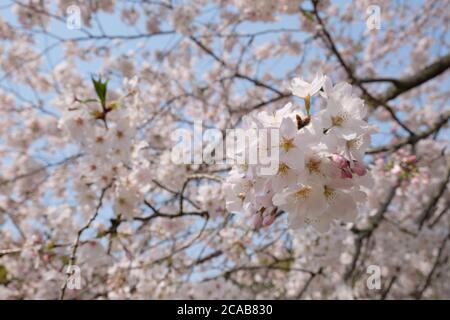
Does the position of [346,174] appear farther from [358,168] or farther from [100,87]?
[100,87]

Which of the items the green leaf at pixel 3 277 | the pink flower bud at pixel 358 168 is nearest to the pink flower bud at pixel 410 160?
the pink flower bud at pixel 358 168

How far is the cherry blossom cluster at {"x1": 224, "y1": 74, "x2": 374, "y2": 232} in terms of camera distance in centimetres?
104

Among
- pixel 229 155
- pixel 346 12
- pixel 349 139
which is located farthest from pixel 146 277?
pixel 346 12

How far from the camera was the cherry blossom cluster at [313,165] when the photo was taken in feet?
3.42

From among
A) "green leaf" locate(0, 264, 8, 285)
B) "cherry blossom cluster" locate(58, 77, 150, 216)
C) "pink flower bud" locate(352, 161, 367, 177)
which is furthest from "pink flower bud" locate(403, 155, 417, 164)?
"green leaf" locate(0, 264, 8, 285)

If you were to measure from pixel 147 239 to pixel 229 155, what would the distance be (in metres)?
3.87

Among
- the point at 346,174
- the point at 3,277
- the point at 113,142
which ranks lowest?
the point at 3,277

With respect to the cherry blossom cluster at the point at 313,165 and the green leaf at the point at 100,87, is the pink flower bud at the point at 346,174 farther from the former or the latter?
the green leaf at the point at 100,87

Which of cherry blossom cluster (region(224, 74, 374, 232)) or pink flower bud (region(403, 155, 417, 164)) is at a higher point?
pink flower bud (region(403, 155, 417, 164))

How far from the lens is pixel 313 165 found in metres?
1.07

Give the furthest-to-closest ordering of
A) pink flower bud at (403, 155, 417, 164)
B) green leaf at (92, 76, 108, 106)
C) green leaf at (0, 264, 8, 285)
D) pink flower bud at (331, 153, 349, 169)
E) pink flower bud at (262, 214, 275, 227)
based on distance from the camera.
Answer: green leaf at (0, 264, 8, 285) → pink flower bud at (403, 155, 417, 164) → green leaf at (92, 76, 108, 106) → pink flower bud at (262, 214, 275, 227) → pink flower bud at (331, 153, 349, 169)

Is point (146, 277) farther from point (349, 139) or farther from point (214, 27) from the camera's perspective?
point (214, 27)

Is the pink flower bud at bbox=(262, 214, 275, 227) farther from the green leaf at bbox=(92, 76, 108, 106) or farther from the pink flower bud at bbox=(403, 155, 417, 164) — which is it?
the pink flower bud at bbox=(403, 155, 417, 164)


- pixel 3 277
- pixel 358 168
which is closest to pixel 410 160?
pixel 358 168
